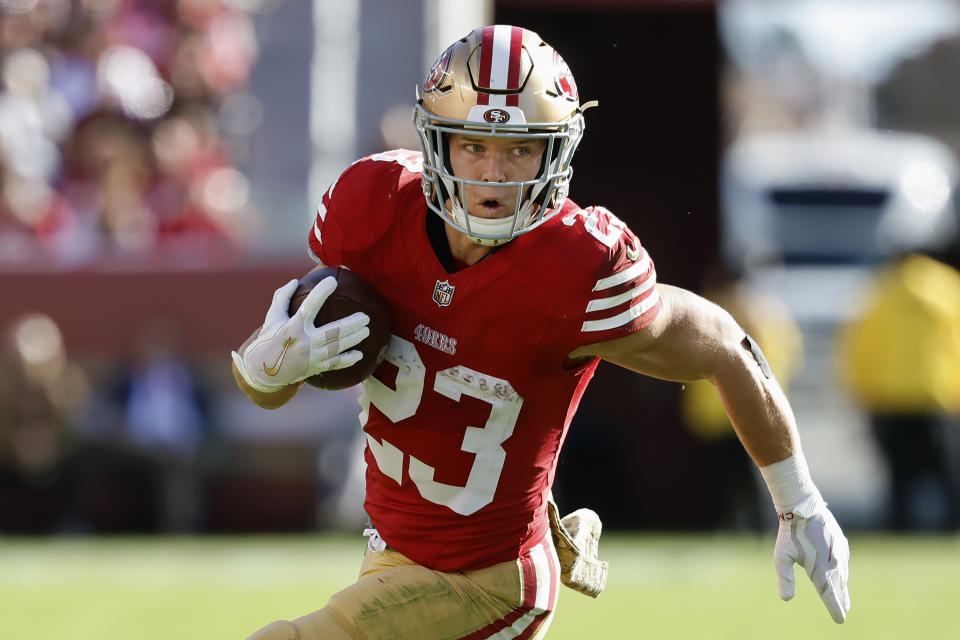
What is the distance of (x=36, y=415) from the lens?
840 centimetres

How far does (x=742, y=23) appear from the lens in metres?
15.3

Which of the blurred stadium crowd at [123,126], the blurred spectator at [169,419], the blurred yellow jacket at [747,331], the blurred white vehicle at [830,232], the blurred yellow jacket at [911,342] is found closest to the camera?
the blurred yellow jacket at [747,331]

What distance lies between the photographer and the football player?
3.09 metres

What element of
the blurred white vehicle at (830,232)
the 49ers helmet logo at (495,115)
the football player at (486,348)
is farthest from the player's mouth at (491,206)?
the blurred white vehicle at (830,232)

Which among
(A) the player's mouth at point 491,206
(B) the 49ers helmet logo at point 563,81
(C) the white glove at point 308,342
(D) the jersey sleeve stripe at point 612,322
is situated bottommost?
(C) the white glove at point 308,342

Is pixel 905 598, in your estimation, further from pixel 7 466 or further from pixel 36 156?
pixel 36 156

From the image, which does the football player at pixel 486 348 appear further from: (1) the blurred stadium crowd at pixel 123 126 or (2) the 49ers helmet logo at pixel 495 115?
(1) the blurred stadium crowd at pixel 123 126

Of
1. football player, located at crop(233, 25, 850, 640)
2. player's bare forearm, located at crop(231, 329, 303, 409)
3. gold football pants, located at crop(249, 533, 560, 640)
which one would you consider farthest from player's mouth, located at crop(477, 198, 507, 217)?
gold football pants, located at crop(249, 533, 560, 640)

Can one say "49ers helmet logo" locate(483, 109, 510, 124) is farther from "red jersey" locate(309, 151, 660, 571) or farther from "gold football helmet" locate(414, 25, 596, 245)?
"red jersey" locate(309, 151, 660, 571)

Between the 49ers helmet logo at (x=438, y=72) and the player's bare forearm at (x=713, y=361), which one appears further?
the 49ers helmet logo at (x=438, y=72)

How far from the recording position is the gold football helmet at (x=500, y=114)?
3119mm

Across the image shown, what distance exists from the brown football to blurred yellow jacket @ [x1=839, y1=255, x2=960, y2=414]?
5879 millimetres

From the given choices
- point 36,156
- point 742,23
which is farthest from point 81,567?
point 742,23

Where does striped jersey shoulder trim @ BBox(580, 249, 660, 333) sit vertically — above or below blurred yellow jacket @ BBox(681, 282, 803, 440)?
above
